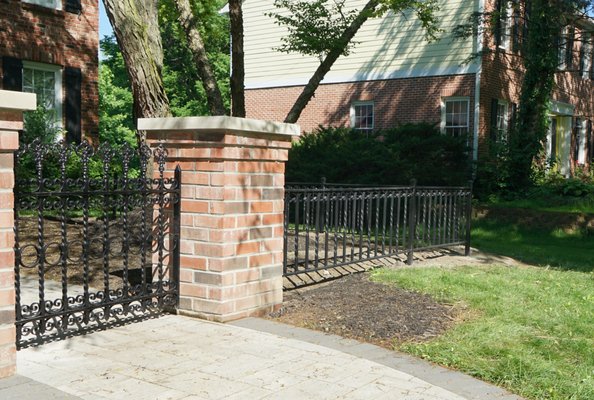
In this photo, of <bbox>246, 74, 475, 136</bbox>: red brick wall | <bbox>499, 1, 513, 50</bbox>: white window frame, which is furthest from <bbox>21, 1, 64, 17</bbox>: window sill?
<bbox>499, 1, 513, 50</bbox>: white window frame

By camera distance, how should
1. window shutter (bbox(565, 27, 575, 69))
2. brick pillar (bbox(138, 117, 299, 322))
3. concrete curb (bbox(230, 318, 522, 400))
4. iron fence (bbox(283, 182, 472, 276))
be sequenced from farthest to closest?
window shutter (bbox(565, 27, 575, 69))
iron fence (bbox(283, 182, 472, 276))
brick pillar (bbox(138, 117, 299, 322))
concrete curb (bbox(230, 318, 522, 400))

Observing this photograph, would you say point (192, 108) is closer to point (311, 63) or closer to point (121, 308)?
point (311, 63)

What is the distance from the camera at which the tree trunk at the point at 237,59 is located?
14305 millimetres

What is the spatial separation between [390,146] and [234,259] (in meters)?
12.2

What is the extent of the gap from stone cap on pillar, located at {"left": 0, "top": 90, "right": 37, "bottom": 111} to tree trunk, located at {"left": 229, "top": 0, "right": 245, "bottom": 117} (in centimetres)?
1024

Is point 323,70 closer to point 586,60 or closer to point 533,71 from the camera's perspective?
point 533,71

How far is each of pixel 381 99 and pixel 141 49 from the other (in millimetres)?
14344

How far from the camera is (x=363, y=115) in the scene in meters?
22.6

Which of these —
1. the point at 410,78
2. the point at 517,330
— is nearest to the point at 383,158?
the point at 410,78

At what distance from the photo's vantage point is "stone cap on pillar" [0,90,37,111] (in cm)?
397

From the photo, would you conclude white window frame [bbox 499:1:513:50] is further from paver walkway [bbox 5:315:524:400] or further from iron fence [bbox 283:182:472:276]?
paver walkway [bbox 5:315:524:400]

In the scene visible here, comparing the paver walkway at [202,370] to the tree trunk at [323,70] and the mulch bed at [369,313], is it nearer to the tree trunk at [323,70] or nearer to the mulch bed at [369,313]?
the mulch bed at [369,313]


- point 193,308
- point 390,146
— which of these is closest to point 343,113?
point 390,146

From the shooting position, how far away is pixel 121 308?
560 cm
